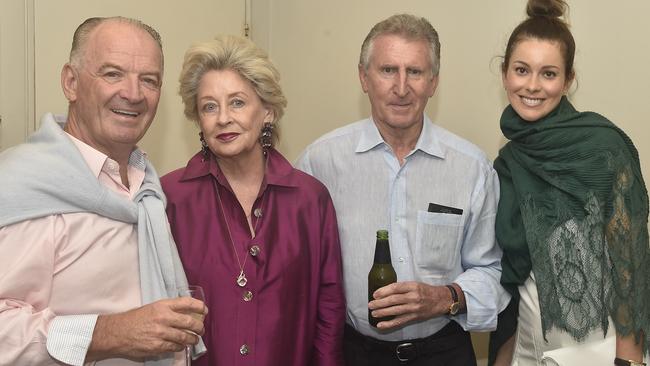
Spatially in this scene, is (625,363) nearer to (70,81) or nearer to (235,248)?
(235,248)

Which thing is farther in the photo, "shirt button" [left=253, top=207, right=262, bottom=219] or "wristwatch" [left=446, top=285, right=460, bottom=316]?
"wristwatch" [left=446, top=285, right=460, bottom=316]

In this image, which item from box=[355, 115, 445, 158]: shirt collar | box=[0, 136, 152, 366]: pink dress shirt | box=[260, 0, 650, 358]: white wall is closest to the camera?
box=[0, 136, 152, 366]: pink dress shirt

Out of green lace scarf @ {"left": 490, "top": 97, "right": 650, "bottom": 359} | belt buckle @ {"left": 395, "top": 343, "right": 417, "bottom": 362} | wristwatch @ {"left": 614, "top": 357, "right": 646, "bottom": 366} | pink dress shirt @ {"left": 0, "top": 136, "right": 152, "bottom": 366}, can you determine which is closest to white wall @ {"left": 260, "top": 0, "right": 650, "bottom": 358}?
green lace scarf @ {"left": 490, "top": 97, "right": 650, "bottom": 359}

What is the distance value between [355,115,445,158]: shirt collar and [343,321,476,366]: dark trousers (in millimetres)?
566

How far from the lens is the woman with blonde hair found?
1.85 metres

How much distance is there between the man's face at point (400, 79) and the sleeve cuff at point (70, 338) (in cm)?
114

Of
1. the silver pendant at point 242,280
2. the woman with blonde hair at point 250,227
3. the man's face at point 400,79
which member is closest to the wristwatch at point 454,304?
the woman with blonde hair at point 250,227

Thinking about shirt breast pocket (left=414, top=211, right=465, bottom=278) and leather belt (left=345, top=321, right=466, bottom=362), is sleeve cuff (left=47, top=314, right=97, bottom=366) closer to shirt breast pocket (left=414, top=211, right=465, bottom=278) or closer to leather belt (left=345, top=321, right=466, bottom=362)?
leather belt (left=345, top=321, right=466, bottom=362)

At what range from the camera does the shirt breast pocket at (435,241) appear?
2111 mm

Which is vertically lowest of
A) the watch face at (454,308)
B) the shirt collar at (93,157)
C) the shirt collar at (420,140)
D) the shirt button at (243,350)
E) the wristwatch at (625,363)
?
the wristwatch at (625,363)

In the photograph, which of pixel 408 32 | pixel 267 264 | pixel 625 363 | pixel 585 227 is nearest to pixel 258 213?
pixel 267 264

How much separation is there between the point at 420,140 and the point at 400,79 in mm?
219

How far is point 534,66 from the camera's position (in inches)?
78.7

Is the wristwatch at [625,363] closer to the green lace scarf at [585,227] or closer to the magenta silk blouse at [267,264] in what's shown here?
the green lace scarf at [585,227]
